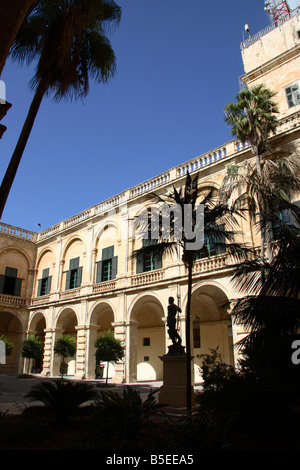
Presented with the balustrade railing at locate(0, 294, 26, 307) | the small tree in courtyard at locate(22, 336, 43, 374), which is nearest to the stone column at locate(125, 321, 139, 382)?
the small tree in courtyard at locate(22, 336, 43, 374)

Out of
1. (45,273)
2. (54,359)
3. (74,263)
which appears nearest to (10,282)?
(45,273)

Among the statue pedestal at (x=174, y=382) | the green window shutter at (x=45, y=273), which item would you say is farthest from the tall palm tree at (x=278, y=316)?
the green window shutter at (x=45, y=273)

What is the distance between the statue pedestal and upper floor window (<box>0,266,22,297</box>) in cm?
2058

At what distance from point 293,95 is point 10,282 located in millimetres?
23764

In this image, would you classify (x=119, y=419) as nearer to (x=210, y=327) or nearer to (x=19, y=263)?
(x=210, y=327)

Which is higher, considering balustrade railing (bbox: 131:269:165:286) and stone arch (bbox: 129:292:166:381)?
balustrade railing (bbox: 131:269:165:286)

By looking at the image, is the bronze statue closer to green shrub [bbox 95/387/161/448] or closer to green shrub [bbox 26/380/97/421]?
green shrub [bbox 26/380/97/421]

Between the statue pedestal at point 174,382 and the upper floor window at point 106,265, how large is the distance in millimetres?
11910

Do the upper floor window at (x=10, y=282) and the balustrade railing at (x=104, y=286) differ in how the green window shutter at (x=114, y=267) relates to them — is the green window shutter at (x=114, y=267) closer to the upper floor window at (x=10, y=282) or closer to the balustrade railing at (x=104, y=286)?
the balustrade railing at (x=104, y=286)

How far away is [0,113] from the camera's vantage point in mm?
3816

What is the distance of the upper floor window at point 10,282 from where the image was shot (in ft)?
85.5

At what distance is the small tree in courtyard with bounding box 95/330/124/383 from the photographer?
1641 cm
